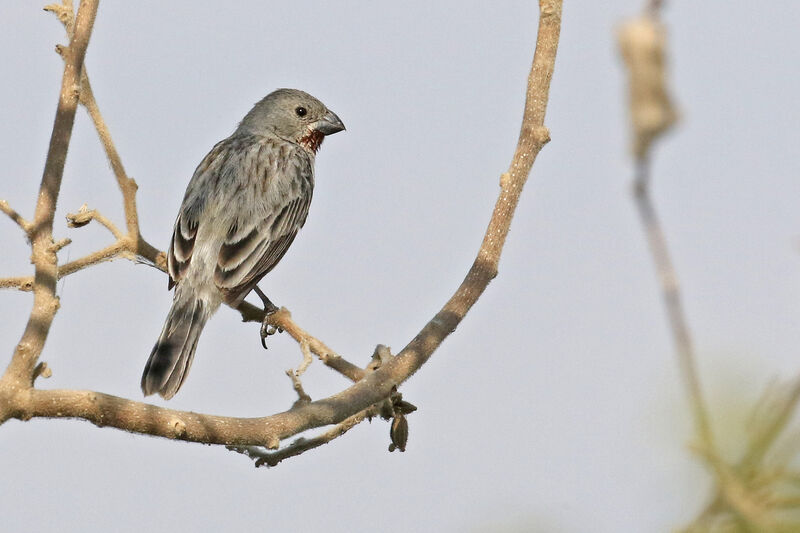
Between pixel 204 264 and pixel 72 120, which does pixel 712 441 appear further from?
pixel 204 264

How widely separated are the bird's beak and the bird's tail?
301cm

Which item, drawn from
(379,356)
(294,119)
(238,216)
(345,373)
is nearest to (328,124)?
(294,119)

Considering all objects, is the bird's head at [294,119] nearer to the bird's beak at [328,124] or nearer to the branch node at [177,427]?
the bird's beak at [328,124]

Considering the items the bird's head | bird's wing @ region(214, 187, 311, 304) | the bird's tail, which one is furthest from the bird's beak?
the bird's tail

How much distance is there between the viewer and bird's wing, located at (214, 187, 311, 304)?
6762 millimetres

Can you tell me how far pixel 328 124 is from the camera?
9211mm

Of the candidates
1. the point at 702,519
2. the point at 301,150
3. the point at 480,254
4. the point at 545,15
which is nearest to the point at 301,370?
the point at 480,254

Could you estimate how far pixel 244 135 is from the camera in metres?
8.95

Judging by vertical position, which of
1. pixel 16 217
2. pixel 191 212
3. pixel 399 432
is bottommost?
pixel 399 432

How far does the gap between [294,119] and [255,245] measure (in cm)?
220

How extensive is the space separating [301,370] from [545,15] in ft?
6.90

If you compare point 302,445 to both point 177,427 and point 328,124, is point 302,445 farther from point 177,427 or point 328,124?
point 328,124

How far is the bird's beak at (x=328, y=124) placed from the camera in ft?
30.2

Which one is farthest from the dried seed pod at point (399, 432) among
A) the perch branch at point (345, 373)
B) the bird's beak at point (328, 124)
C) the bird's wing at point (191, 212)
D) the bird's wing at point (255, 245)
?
the bird's beak at point (328, 124)
